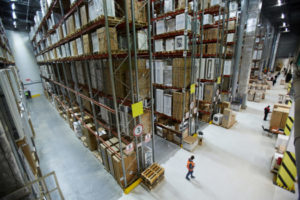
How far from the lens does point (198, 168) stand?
5234 millimetres

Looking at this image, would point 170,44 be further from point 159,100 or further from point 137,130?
point 137,130

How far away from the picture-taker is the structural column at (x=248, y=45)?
901 cm


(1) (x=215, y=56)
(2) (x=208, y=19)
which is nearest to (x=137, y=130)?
(1) (x=215, y=56)

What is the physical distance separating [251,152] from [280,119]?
2.57 m

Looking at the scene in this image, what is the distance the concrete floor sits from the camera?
170 inches

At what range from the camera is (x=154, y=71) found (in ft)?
22.0

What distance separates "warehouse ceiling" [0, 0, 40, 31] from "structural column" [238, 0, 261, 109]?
1487cm

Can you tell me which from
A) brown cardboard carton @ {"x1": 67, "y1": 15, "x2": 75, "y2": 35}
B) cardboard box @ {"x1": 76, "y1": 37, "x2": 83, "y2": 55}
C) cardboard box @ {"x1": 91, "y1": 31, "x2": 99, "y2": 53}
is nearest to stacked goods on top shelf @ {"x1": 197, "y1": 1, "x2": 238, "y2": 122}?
cardboard box @ {"x1": 91, "y1": 31, "x2": 99, "y2": 53}

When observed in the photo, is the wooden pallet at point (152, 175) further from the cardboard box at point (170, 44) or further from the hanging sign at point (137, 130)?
the cardboard box at point (170, 44)

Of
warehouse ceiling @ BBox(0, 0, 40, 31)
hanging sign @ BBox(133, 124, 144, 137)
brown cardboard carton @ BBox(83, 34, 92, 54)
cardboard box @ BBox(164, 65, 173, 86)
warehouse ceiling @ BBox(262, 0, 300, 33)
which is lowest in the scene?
hanging sign @ BBox(133, 124, 144, 137)

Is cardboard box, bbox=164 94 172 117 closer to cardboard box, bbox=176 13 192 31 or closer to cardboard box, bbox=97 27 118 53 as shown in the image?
cardboard box, bbox=176 13 192 31

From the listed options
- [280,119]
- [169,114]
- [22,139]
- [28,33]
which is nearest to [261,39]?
[280,119]

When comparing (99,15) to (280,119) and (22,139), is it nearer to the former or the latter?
(22,139)

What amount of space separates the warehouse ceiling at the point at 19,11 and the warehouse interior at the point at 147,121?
23.1 inches
